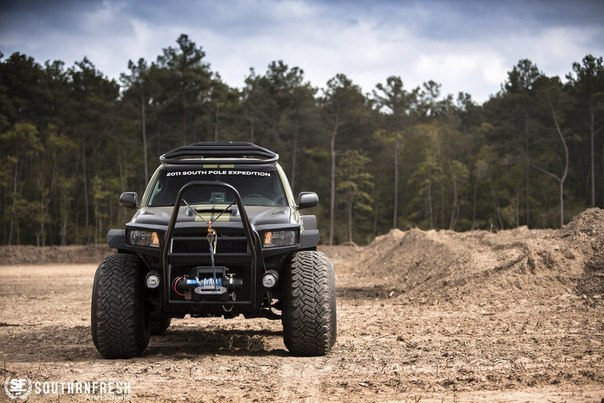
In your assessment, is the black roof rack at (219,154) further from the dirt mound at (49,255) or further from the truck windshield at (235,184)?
the dirt mound at (49,255)

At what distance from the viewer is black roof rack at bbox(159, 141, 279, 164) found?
1155cm

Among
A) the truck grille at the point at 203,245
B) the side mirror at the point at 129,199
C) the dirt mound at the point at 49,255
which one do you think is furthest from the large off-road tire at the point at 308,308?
the dirt mound at the point at 49,255

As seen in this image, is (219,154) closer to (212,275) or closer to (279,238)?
(279,238)

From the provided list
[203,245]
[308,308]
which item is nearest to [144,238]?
[203,245]

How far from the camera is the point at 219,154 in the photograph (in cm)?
1180

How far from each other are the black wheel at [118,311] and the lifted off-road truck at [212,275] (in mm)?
11

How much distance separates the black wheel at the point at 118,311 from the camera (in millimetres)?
9906

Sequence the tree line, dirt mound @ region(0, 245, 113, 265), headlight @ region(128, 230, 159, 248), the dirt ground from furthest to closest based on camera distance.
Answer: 1. the tree line
2. dirt mound @ region(0, 245, 113, 265)
3. headlight @ region(128, 230, 159, 248)
4. the dirt ground

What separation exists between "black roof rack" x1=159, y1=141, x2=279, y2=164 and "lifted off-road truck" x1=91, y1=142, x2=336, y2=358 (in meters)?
1.04

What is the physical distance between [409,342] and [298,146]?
70.2 meters

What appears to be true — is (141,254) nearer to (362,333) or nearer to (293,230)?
(293,230)

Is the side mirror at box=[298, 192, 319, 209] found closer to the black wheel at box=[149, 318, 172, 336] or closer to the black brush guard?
the black brush guard

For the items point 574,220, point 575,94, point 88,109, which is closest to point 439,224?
point 575,94

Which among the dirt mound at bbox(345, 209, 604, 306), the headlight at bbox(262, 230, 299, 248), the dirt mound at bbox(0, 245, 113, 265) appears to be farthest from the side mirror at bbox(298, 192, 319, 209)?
the dirt mound at bbox(0, 245, 113, 265)
